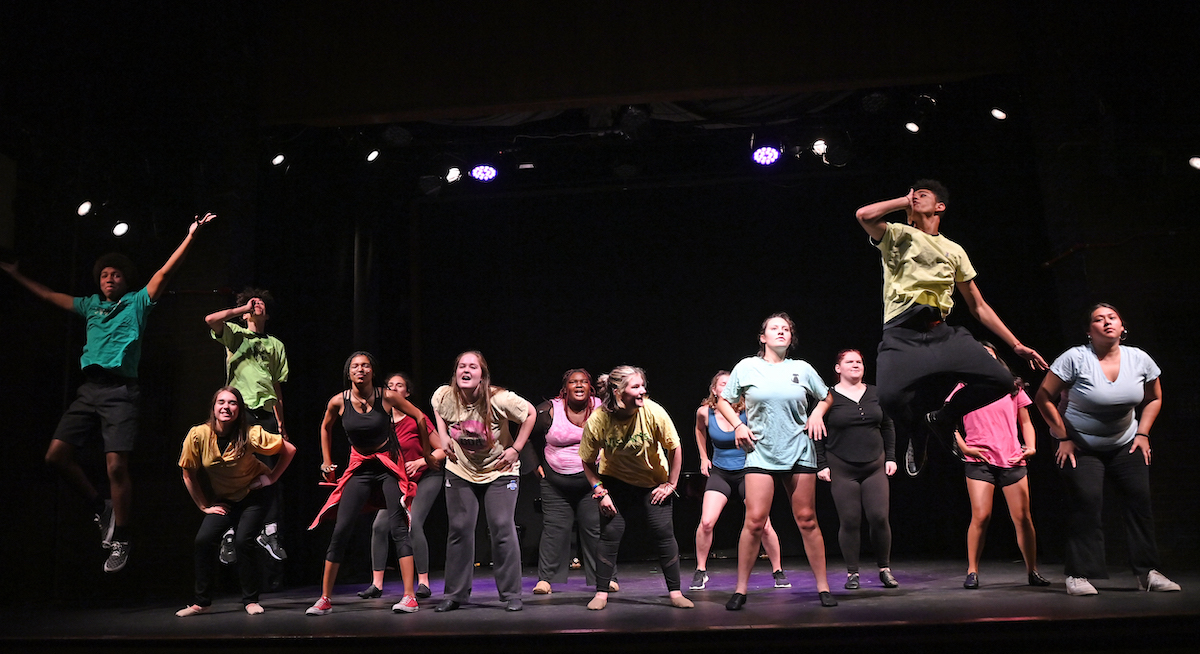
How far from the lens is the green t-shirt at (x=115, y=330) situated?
226 inches

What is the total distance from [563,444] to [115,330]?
10.2ft

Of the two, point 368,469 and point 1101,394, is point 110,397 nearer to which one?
point 368,469

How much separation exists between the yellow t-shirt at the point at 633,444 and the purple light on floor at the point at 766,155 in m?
4.13

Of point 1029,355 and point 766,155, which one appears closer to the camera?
point 1029,355

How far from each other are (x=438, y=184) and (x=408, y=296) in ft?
4.60

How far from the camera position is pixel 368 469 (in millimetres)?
5586

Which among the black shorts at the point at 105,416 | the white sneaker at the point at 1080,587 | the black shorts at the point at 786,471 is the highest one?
the black shorts at the point at 105,416

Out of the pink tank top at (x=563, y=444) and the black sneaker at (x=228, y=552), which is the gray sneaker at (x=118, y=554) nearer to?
the black sneaker at (x=228, y=552)

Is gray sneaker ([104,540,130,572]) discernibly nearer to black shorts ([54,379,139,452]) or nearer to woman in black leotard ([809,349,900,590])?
black shorts ([54,379,139,452])

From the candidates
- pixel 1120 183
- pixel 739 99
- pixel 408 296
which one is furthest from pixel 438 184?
pixel 1120 183

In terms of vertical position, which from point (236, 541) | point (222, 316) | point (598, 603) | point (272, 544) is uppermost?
point (222, 316)

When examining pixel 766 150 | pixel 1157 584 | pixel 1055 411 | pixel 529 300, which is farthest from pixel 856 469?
pixel 529 300

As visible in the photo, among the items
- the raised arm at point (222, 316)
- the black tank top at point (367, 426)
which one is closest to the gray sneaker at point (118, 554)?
the raised arm at point (222, 316)

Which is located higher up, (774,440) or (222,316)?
(222,316)
